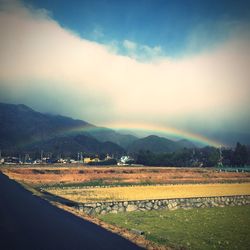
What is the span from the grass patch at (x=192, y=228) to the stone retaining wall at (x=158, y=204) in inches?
61.9

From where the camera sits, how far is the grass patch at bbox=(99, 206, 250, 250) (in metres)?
16.8

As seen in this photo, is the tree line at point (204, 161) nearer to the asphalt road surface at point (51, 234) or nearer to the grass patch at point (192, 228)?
the grass patch at point (192, 228)

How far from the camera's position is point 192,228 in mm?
21250

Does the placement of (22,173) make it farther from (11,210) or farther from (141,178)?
(11,210)

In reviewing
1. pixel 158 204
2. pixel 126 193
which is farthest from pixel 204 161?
pixel 158 204

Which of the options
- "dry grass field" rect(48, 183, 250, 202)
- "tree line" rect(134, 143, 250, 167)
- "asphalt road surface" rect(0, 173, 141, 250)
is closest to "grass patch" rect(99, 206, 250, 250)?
"asphalt road surface" rect(0, 173, 141, 250)

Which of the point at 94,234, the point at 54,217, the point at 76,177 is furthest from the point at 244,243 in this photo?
the point at 76,177

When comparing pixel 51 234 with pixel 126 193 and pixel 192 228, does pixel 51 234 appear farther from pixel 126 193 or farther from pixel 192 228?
pixel 126 193

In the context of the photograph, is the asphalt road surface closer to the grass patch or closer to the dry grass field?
the grass patch

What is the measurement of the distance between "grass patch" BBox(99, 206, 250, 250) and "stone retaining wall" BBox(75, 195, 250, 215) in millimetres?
1573

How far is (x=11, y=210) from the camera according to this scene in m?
21.1

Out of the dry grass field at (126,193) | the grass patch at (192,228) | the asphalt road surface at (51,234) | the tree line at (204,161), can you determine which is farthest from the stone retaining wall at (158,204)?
the tree line at (204,161)

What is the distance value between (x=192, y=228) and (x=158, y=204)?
11.3m

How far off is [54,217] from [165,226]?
7.23m
